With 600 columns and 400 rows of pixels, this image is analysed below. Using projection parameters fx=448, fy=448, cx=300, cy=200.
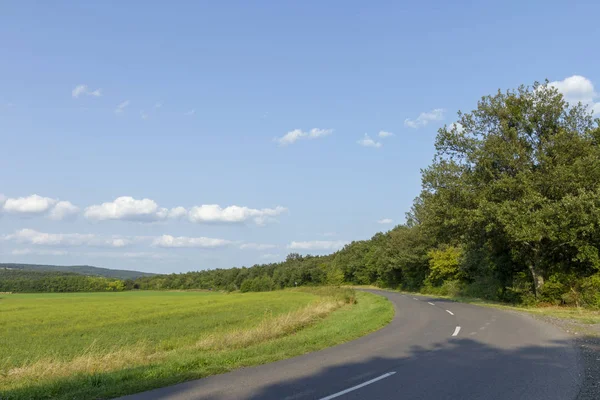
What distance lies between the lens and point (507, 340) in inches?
497

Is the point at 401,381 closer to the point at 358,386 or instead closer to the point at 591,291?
the point at 358,386

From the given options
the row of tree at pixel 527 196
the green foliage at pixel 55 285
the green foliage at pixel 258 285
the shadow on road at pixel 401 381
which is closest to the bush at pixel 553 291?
the row of tree at pixel 527 196

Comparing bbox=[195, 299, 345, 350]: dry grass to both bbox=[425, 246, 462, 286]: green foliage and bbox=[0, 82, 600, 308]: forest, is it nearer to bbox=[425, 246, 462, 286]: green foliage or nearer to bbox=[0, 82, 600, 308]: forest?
bbox=[0, 82, 600, 308]: forest

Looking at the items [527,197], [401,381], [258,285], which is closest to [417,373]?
[401,381]

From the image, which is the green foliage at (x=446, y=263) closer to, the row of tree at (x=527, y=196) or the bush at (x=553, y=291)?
the row of tree at (x=527, y=196)

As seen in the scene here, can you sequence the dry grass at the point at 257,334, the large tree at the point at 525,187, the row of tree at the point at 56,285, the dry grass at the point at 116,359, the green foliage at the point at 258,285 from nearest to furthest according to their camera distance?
the dry grass at the point at 116,359 → the dry grass at the point at 257,334 → the large tree at the point at 525,187 → the green foliage at the point at 258,285 → the row of tree at the point at 56,285

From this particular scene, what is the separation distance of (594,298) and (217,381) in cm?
2139

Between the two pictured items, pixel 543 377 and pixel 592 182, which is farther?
pixel 592 182

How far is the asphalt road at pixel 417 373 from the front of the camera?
7219mm

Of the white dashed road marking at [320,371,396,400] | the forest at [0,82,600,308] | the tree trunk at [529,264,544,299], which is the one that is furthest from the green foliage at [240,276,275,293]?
the white dashed road marking at [320,371,396,400]

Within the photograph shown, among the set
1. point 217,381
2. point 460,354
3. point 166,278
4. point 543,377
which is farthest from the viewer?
point 166,278

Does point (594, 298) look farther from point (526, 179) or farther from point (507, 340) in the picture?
point (507, 340)

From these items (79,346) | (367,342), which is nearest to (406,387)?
(367,342)

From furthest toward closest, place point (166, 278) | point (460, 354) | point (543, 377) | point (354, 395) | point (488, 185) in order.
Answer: point (166, 278) → point (488, 185) → point (460, 354) → point (543, 377) → point (354, 395)
